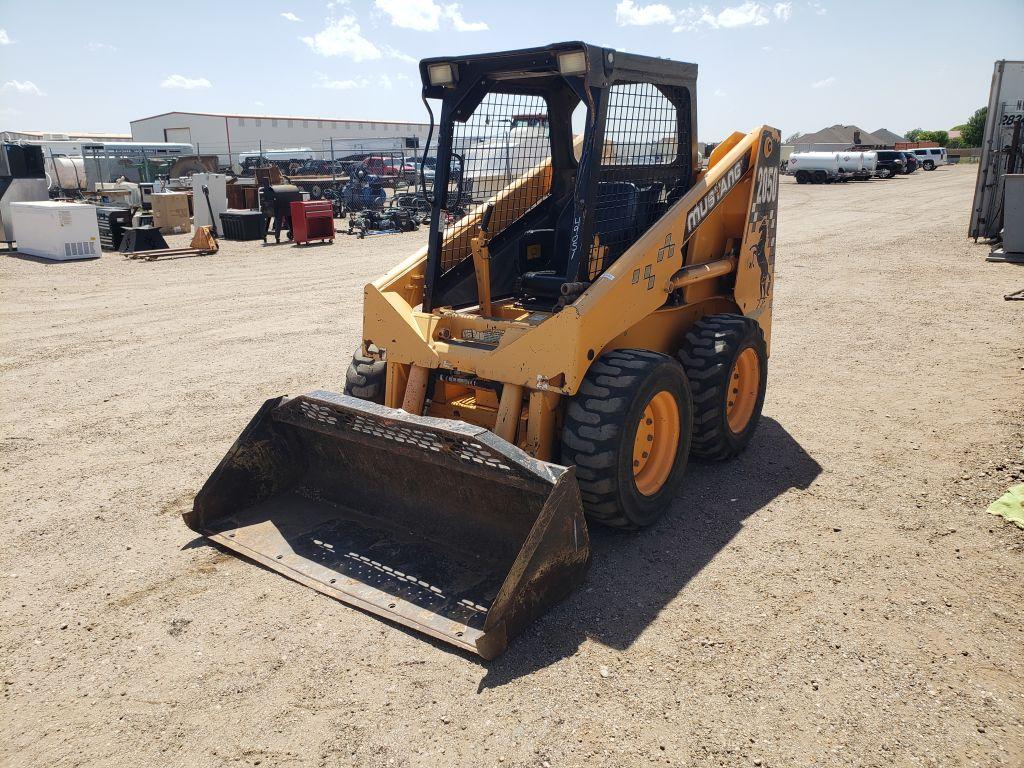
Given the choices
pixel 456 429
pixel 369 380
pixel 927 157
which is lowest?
pixel 369 380

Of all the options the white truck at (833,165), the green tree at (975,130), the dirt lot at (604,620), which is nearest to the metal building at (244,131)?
the white truck at (833,165)

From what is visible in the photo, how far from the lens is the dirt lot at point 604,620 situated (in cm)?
294

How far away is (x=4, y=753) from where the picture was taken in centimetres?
287

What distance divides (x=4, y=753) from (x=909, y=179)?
43.9 meters

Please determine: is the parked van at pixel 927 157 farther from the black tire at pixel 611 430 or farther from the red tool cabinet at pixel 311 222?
the black tire at pixel 611 430

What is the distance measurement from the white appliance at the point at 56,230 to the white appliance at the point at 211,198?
14.7ft

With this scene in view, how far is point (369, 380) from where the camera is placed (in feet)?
16.8

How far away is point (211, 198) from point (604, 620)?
19484 millimetres

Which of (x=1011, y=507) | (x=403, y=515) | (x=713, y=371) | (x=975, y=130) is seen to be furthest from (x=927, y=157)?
(x=403, y=515)

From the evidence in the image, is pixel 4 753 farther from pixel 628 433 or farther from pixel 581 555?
pixel 628 433

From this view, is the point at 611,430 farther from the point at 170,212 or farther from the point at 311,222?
the point at 170,212

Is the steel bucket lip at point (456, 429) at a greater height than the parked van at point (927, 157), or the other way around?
the parked van at point (927, 157)

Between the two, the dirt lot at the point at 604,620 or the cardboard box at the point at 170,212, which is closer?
the dirt lot at the point at 604,620

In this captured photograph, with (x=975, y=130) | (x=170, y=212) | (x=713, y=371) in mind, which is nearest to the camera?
(x=713, y=371)
